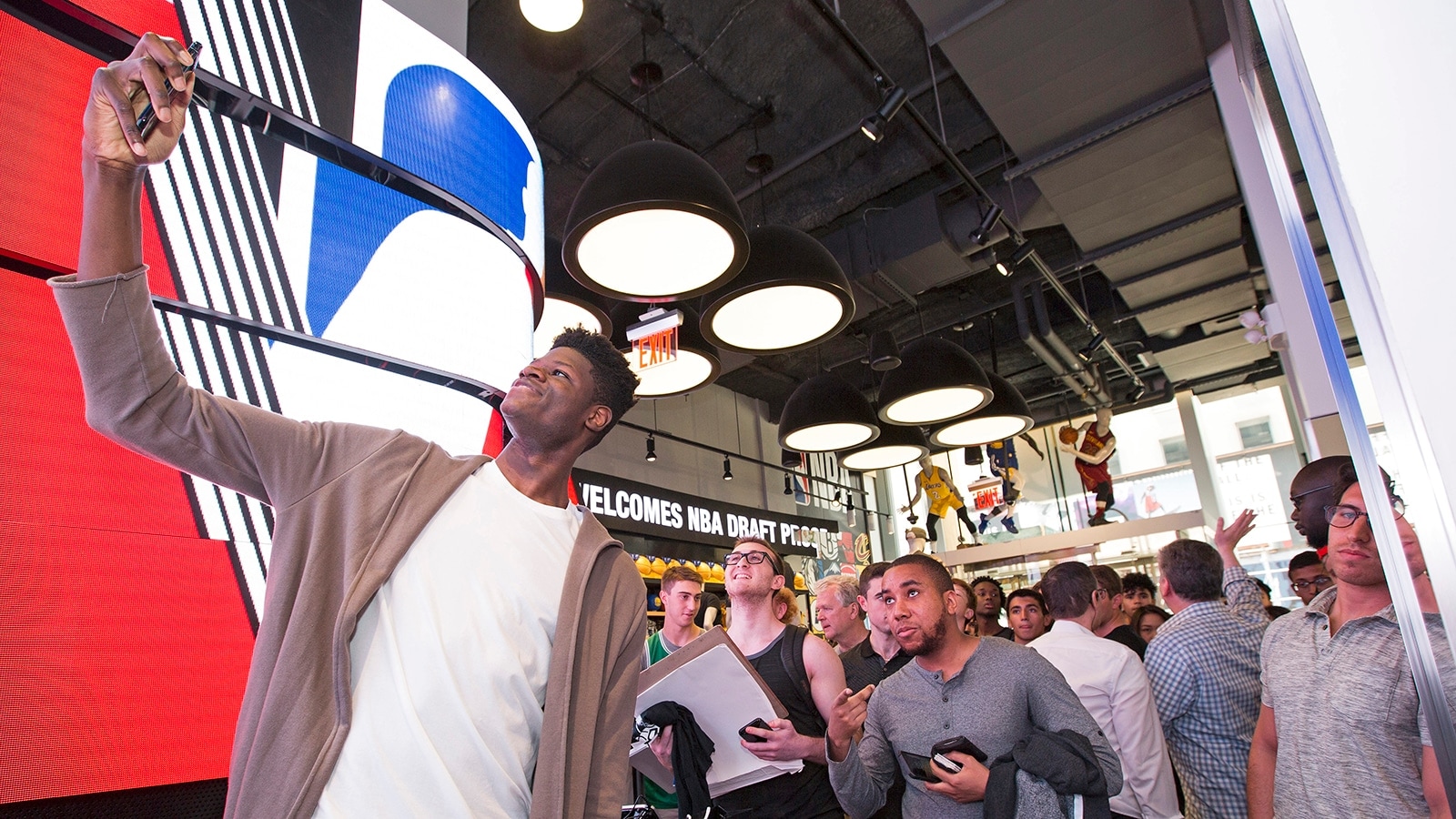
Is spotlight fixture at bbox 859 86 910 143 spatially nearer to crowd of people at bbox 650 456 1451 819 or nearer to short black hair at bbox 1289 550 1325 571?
crowd of people at bbox 650 456 1451 819

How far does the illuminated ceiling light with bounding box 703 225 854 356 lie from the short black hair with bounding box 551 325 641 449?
258cm

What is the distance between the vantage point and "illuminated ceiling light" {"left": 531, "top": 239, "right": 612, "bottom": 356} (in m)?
4.95

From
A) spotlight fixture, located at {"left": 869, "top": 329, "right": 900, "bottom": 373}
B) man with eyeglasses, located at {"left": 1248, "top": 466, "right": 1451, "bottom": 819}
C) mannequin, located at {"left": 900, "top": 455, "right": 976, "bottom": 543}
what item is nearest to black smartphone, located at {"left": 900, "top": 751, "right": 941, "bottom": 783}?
man with eyeglasses, located at {"left": 1248, "top": 466, "right": 1451, "bottom": 819}

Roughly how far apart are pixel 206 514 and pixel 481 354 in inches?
27.6

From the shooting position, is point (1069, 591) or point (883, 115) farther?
point (883, 115)

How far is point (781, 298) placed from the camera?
470 cm

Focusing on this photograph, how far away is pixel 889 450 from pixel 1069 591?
17.4 ft

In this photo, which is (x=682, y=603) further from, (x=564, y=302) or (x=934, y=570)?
(x=564, y=302)

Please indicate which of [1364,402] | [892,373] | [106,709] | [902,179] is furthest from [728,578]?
[902,179]

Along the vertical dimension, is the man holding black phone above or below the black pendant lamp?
below

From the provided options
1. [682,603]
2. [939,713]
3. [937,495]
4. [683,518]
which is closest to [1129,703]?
[939,713]

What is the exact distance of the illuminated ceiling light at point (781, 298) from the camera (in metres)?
4.41

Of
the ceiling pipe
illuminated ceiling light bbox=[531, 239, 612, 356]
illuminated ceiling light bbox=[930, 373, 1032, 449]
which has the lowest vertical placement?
illuminated ceiling light bbox=[930, 373, 1032, 449]

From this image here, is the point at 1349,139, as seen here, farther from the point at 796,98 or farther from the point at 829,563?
the point at 829,563
